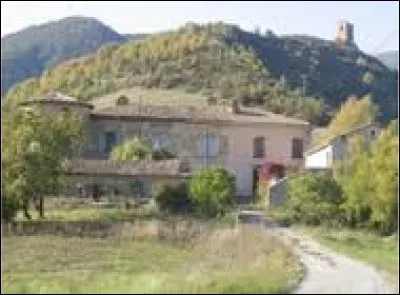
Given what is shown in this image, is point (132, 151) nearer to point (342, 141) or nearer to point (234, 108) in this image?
point (234, 108)

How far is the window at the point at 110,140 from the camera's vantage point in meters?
55.5

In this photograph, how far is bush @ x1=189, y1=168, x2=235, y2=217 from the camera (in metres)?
39.0

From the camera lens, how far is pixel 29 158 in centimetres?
3706

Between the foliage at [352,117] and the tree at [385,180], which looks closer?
the tree at [385,180]

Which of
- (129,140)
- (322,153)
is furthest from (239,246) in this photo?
(322,153)

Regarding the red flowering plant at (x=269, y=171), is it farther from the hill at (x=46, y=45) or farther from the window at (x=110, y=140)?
the hill at (x=46, y=45)

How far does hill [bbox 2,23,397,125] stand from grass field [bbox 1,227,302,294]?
54145mm

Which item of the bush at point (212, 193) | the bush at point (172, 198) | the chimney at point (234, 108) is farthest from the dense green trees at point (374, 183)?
the chimney at point (234, 108)

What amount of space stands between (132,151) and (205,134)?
22.1ft

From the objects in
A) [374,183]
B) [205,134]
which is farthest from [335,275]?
[205,134]

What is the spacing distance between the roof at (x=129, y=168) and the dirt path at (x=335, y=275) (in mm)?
21190

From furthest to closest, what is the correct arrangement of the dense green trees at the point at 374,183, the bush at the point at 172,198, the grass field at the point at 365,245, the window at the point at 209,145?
1. the window at the point at 209,145
2. the bush at the point at 172,198
3. the dense green trees at the point at 374,183
4. the grass field at the point at 365,245

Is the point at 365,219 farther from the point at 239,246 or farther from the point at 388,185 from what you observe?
the point at 239,246

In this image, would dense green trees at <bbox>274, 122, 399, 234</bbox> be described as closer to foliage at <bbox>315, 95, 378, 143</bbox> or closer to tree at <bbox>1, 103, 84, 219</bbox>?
tree at <bbox>1, 103, 84, 219</bbox>
